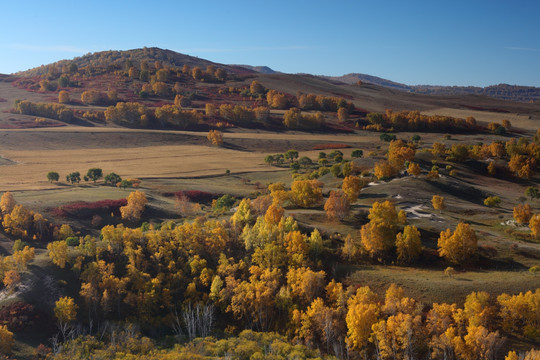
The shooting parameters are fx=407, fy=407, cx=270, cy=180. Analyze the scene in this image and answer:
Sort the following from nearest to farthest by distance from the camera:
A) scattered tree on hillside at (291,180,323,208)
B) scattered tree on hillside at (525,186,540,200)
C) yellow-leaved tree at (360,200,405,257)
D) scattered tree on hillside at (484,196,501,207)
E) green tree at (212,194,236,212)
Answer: yellow-leaved tree at (360,200,405,257), scattered tree on hillside at (291,180,323,208), scattered tree on hillside at (484,196,501,207), green tree at (212,194,236,212), scattered tree on hillside at (525,186,540,200)

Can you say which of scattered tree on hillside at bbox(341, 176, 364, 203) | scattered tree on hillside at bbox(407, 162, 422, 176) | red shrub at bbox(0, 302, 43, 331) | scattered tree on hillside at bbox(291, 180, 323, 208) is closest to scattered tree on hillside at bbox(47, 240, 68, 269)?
red shrub at bbox(0, 302, 43, 331)

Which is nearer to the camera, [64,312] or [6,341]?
[6,341]

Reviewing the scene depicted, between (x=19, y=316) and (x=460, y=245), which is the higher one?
(x=460, y=245)

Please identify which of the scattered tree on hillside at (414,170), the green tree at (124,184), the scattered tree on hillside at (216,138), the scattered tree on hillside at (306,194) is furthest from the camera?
the scattered tree on hillside at (216,138)

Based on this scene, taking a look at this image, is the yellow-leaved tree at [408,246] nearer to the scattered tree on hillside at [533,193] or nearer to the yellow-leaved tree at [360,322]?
the yellow-leaved tree at [360,322]

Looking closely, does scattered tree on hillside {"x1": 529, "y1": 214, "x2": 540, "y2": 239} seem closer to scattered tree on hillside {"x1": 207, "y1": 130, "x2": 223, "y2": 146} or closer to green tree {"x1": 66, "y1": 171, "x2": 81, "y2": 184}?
green tree {"x1": 66, "y1": 171, "x2": 81, "y2": 184}

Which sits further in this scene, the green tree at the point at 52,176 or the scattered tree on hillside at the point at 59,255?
the green tree at the point at 52,176

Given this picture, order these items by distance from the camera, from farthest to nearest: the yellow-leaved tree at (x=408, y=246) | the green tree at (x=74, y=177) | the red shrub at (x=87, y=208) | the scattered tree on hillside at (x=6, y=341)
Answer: the green tree at (x=74, y=177) → the red shrub at (x=87, y=208) → the yellow-leaved tree at (x=408, y=246) → the scattered tree on hillside at (x=6, y=341)

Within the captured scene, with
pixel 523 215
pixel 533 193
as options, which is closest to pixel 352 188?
pixel 523 215

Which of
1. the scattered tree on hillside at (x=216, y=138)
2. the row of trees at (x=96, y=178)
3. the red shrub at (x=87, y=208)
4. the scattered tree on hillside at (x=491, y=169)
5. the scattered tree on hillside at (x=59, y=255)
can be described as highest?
the scattered tree on hillside at (x=216, y=138)

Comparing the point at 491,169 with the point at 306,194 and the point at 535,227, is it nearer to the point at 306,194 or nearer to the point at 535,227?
the point at 535,227

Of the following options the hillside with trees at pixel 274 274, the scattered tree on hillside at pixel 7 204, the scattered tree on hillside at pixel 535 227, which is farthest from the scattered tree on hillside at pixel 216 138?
the scattered tree on hillside at pixel 535 227

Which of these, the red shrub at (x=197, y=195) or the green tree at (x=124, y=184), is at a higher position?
→ the green tree at (x=124, y=184)
